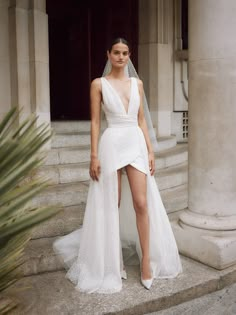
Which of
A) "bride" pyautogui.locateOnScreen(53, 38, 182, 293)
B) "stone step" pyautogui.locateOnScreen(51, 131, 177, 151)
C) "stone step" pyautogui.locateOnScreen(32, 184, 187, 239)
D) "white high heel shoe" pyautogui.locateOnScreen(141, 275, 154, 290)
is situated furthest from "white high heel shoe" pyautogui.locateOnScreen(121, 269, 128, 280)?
"stone step" pyautogui.locateOnScreen(51, 131, 177, 151)

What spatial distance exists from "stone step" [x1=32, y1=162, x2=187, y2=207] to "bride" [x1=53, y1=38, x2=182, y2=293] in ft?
3.69

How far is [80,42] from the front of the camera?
8.54 metres

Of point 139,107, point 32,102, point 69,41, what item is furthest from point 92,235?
point 69,41

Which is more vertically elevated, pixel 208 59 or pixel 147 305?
pixel 208 59

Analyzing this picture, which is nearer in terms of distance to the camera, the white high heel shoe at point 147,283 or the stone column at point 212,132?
the white high heel shoe at point 147,283

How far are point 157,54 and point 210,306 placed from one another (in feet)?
16.4

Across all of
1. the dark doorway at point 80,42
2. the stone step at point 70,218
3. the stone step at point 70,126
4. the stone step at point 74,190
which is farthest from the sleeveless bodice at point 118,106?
the dark doorway at point 80,42

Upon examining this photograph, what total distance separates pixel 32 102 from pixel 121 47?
9.06 feet

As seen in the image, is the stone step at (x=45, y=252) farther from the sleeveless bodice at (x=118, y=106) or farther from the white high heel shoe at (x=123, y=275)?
the sleeveless bodice at (x=118, y=106)

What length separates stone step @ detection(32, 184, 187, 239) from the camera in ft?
13.8

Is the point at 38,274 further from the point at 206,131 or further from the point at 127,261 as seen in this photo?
the point at 206,131

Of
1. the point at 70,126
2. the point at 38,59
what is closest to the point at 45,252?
the point at 38,59

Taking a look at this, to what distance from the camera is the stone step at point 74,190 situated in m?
4.71

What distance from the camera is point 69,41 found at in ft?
28.9
